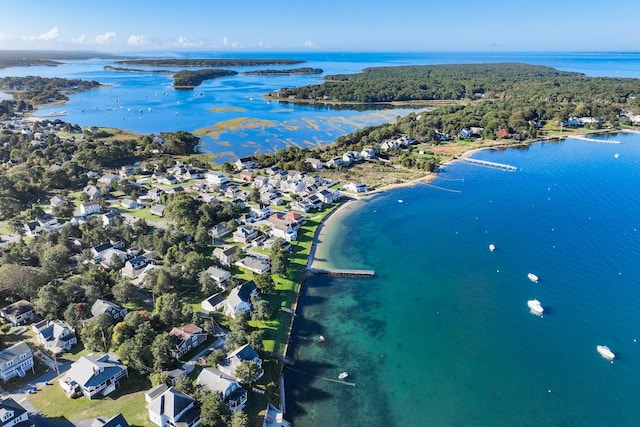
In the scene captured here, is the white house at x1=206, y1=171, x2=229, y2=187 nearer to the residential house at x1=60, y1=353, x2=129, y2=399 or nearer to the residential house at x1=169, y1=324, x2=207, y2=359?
the residential house at x1=169, y1=324, x2=207, y2=359

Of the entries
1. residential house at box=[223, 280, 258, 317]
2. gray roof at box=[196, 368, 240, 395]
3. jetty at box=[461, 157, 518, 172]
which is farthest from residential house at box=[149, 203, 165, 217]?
jetty at box=[461, 157, 518, 172]

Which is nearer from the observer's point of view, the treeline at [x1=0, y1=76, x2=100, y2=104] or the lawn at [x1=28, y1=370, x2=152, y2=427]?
the lawn at [x1=28, y1=370, x2=152, y2=427]

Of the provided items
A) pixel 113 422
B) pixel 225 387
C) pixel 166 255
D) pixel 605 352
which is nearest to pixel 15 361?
pixel 113 422

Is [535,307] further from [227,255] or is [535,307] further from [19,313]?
[19,313]

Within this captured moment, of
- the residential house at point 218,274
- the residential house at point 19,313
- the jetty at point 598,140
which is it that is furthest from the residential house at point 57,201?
the jetty at point 598,140

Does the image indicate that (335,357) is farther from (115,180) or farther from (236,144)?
(236,144)

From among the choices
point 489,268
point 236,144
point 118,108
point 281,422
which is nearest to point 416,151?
point 236,144

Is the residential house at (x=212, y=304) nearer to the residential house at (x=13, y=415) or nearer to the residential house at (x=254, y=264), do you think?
the residential house at (x=254, y=264)
